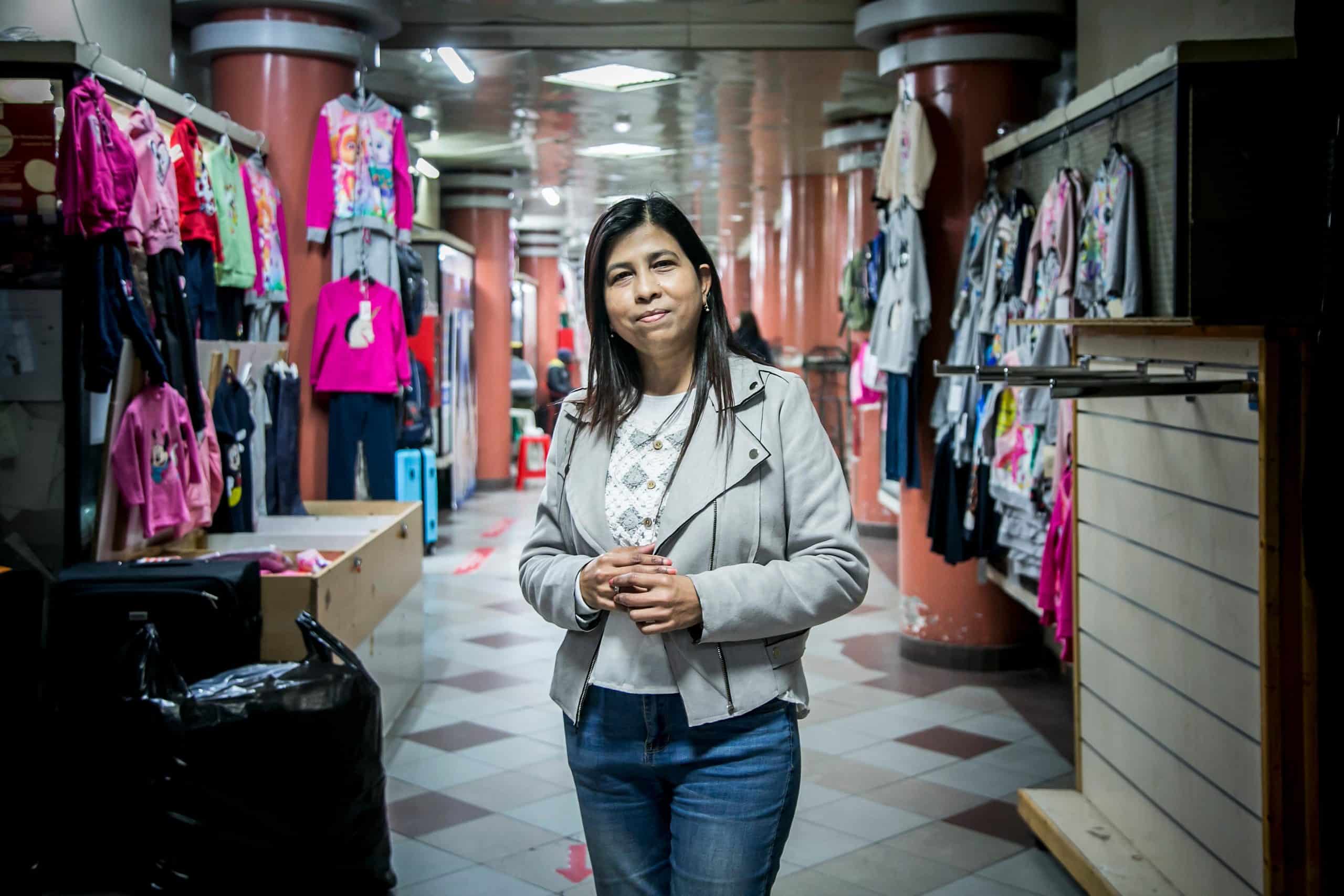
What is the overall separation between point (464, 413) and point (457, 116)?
2.81 meters

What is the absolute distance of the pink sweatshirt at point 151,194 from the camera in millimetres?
3729

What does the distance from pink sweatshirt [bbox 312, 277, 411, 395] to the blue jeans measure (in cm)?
424

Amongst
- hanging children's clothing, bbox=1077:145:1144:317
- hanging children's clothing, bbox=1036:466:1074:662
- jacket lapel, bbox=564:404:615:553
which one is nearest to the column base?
hanging children's clothing, bbox=1036:466:1074:662

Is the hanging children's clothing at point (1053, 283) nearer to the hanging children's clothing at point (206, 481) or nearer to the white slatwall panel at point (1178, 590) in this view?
the white slatwall panel at point (1178, 590)

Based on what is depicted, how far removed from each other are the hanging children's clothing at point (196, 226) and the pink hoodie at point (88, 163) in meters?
0.65

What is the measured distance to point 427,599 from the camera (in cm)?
734

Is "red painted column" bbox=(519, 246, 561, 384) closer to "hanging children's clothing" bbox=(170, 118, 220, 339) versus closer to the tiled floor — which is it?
the tiled floor

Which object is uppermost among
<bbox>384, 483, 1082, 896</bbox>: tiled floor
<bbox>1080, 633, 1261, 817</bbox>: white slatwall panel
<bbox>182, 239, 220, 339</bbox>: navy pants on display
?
<bbox>182, 239, 220, 339</bbox>: navy pants on display

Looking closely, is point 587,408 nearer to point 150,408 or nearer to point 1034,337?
point 150,408

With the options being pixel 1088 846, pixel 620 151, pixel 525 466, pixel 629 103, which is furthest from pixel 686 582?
pixel 525 466

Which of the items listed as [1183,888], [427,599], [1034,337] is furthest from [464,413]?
[1183,888]

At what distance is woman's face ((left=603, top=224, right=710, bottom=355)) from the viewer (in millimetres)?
1883

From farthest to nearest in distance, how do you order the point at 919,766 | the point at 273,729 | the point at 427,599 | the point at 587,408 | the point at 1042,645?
the point at 427,599
the point at 1042,645
the point at 919,766
the point at 273,729
the point at 587,408

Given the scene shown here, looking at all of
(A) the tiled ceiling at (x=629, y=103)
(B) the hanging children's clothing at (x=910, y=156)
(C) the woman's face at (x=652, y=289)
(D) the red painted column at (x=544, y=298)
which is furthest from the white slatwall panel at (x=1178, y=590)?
(D) the red painted column at (x=544, y=298)
